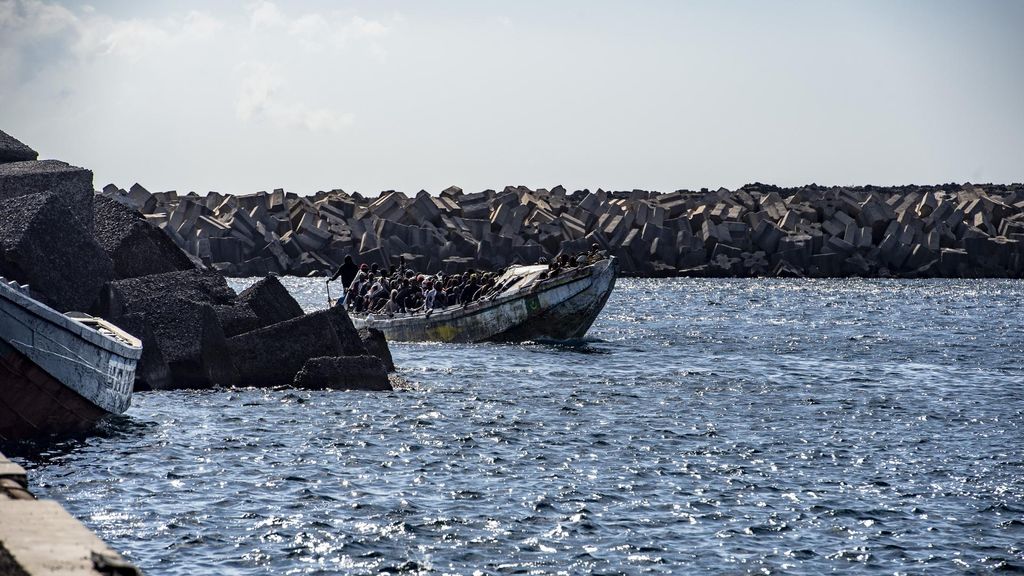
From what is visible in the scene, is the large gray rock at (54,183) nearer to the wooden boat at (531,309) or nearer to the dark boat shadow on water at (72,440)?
the dark boat shadow on water at (72,440)

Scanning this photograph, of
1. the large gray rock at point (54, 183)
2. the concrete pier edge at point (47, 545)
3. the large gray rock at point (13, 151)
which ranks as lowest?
the concrete pier edge at point (47, 545)

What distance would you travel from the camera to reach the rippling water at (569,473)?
11695mm

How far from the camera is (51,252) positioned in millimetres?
19562

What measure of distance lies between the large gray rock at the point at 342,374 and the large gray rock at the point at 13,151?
6.67 meters

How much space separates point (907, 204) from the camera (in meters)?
80.1

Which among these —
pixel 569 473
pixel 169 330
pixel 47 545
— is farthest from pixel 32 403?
pixel 47 545

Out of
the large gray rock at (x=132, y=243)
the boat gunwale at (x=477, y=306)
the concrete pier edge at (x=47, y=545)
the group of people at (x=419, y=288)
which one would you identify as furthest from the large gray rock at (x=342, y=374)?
the concrete pier edge at (x=47, y=545)

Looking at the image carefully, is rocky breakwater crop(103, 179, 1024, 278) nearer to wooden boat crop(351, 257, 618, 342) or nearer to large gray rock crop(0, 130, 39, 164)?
wooden boat crop(351, 257, 618, 342)

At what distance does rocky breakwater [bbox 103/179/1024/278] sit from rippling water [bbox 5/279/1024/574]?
42040 millimetres

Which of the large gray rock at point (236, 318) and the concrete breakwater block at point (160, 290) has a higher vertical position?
the concrete breakwater block at point (160, 290)

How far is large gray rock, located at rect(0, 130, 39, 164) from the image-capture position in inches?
929

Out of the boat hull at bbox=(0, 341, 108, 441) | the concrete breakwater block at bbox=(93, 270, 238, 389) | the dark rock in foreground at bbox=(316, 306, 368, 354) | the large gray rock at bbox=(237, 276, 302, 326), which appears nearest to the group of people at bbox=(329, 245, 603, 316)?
the large gray rock at bbox=(237, 276, 302, 326)

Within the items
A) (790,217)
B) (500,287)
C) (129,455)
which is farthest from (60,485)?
(790,217)

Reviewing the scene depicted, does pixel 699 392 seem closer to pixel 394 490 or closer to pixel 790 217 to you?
pixel 394 490
